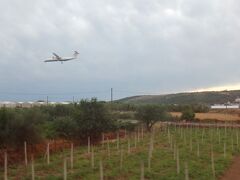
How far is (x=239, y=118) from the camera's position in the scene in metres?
72.1

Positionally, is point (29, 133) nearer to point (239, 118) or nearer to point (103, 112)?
point (103, 112)

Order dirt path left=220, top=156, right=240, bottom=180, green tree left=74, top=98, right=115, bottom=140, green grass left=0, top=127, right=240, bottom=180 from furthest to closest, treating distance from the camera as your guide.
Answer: green tree left=74, top=98, right=115, bottom=140 < dirt path left=220, top=156, right=240, bottom=180 < green grass left=0, top=127, right=240, bottom=180

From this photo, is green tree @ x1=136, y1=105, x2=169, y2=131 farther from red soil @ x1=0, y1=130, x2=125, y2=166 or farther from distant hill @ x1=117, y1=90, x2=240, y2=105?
distant hill @ x1=117, y1=90, x2=240, y2=105

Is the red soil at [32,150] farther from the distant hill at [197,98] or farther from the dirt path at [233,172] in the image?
the distant hill at [197,98]

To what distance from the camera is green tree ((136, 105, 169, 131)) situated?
59531 mm

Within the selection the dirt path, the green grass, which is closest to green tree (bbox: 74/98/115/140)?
the green grass

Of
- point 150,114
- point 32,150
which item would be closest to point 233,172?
point 32,150

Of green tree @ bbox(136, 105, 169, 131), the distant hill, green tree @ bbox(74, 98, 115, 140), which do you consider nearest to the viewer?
green tree @ bbox(74, 98, 115, 140)

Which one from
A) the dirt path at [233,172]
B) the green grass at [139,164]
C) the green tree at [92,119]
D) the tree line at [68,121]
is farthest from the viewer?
the green tree at [92,119]

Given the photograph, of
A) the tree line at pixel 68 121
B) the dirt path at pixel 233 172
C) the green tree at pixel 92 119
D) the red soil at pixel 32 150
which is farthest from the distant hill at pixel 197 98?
the dirt path at pixel 233 172

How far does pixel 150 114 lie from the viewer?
5947 cm

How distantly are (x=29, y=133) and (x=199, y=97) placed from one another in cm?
12449

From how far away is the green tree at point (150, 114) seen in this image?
59531 mm

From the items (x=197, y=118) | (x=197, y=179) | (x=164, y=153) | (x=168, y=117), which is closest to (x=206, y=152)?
(x=164, y=153)
